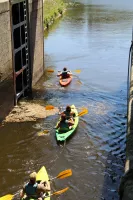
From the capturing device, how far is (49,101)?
58.1ft

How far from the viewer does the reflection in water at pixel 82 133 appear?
1085 centimetres

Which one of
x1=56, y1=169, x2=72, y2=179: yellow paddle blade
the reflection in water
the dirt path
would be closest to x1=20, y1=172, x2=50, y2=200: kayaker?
the reflection in water

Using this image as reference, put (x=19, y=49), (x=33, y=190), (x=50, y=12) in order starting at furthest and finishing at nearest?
(x=50, y=12) < (x=19, y=49) < (x=33, y=190)

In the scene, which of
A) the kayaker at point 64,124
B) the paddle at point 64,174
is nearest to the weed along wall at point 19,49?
the kayaker at point 64,124

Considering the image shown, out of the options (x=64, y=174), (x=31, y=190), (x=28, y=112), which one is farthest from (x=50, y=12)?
(x=31, y=190)

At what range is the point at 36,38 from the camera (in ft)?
64.1

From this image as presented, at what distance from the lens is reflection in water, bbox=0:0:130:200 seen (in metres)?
10.9

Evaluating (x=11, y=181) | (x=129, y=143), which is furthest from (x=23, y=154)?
(x=129, y=143)

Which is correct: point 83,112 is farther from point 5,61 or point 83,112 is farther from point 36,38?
point 36,38

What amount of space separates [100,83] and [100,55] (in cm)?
756

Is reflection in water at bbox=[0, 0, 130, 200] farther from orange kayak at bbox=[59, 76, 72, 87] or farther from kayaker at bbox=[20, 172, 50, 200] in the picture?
kayaker at bbox=[20, 172, 50, 200]

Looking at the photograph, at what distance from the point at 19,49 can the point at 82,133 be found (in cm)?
564

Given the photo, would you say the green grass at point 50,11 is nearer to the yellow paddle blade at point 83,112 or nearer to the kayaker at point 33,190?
the yellow paddle blade at point 83,112

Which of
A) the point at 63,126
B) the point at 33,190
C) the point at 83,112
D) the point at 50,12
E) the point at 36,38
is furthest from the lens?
the point at 50,12
